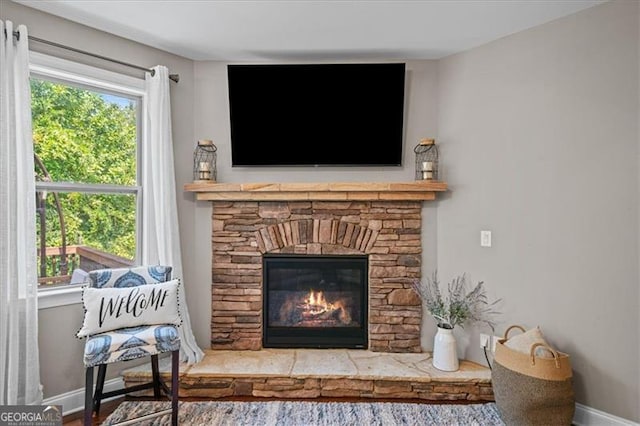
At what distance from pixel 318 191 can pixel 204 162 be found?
0.96 meters

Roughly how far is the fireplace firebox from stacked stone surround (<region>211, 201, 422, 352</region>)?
0.25 feet

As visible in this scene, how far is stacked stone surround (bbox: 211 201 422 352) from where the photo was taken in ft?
9.05

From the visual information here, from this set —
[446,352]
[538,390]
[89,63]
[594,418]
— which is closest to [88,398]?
[89,63]

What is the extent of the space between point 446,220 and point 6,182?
114 inches

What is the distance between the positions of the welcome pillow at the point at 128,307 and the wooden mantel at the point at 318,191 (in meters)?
0.80

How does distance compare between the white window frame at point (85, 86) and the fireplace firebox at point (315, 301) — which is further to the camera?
the fireplace firebox at point (315, 301)

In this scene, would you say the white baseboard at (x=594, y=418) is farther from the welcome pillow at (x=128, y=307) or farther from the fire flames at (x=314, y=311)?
the welcome pillow at (x=128, y=307)

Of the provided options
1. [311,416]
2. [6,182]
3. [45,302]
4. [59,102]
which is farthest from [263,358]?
[59,102]

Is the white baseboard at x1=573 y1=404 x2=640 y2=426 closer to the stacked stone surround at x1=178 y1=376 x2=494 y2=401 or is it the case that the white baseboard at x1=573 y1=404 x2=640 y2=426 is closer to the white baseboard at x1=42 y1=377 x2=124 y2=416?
the stacked stone surround at x1=178 y1=376 x2=494 y2=401

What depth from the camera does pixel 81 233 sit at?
2406 mm

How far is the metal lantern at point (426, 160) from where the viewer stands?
2.66m

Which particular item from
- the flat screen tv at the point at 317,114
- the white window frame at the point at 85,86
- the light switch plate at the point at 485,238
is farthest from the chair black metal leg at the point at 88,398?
the light switch plate at the point at 485,238

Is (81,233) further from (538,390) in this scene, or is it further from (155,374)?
(538,390)

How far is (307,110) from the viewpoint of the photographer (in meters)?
2.68
